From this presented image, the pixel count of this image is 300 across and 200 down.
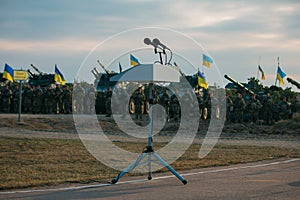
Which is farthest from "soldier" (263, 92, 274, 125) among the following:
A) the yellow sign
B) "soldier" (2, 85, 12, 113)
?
"soldier" (2, 85, 12, 113)

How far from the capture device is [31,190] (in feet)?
31.8

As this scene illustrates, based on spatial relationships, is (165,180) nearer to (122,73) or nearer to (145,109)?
(122,73)

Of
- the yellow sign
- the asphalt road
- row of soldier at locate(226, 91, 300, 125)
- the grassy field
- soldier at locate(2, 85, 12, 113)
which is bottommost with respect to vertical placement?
the asphalt road

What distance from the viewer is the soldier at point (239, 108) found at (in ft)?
107

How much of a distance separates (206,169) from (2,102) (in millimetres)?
28628

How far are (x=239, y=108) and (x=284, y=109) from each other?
2666 millimetres

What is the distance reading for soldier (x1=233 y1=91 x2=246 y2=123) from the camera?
32.7 meters

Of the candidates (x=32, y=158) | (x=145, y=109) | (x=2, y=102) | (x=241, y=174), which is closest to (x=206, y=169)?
(x=241, y=174)

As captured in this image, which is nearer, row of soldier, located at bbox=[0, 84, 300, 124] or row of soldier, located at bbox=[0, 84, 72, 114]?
row of soldier, located at bbox=[0, 84, 300, 124]

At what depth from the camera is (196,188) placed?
10.1 m

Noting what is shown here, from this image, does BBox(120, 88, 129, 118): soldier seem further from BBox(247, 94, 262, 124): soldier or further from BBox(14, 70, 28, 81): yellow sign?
BBox(247, 94, 262, 124): soldier

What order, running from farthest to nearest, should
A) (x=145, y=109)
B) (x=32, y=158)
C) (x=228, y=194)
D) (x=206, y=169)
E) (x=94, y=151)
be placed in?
(x=145, y=109) → (x=94, y=151) → (x=32, y=158) → (x=206, y=169) → (x=228, y=194)

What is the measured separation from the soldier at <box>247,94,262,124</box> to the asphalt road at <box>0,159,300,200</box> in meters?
19.9

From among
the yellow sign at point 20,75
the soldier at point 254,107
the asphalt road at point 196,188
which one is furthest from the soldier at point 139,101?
the asphalt road at point 196,188
